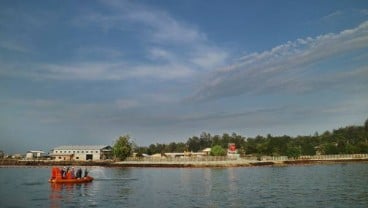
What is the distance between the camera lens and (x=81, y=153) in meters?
192

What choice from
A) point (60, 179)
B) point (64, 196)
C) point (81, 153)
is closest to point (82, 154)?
point (81, 153)

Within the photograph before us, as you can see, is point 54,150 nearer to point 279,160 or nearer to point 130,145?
point 130,145

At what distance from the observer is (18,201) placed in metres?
40.7

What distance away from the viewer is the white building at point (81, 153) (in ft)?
623

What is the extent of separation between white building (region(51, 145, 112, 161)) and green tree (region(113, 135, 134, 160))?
84.9 ft

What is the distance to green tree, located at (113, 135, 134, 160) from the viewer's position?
164875 mm

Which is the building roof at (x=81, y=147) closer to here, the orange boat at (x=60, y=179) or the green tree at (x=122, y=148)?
the green tree at (x=122, y=148)

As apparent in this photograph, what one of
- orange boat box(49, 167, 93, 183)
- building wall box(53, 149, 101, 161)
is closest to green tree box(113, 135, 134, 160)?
building wall box(53, 149, 101, 161)

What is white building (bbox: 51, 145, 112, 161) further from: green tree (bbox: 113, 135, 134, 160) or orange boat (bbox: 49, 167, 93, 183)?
orange boat (bbox: 49, 167, 93, 183)

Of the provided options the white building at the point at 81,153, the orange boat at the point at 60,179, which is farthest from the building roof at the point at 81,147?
the orange boat at the point at 60,179

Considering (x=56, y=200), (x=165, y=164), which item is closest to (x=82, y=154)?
(x=165, y=164)

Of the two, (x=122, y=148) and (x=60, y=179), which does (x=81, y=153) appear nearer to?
(x=122, y=148)

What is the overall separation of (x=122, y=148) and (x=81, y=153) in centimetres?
3707

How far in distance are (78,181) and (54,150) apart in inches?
5655
